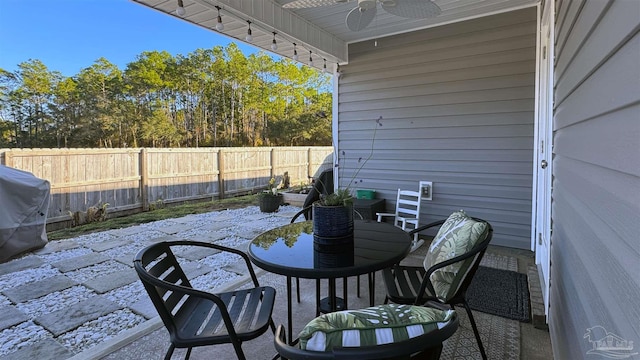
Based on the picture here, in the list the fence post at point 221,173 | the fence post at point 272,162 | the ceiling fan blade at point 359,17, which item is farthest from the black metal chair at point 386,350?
the fence post at point 272,162

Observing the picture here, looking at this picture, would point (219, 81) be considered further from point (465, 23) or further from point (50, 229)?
point (465, 23)

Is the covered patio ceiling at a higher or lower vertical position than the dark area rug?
higher

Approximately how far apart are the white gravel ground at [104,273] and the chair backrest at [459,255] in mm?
2020

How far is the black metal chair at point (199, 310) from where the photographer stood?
53.6 inches

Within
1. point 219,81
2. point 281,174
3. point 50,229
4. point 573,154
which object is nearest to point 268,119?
point 219,81

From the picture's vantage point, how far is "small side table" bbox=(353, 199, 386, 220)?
14.3 feet

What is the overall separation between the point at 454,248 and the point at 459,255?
0.07 m

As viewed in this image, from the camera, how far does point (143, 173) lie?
7.02 m

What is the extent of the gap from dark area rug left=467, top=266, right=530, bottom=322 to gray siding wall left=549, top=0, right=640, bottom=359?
1008mm

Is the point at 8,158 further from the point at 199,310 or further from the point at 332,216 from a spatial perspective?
the point at 332,216

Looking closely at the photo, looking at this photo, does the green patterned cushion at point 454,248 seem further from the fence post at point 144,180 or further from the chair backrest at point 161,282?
the fence post at point 144,180

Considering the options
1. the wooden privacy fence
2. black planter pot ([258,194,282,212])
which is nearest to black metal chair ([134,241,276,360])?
black planter pot ([258,194,282,212])

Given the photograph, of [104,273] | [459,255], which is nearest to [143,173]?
[104,273]

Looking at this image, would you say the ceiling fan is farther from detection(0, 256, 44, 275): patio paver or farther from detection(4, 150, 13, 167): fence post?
detection(4, 150, 13, 167): fence post
